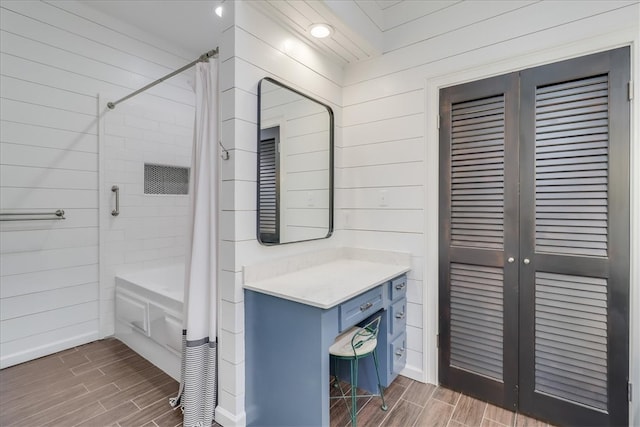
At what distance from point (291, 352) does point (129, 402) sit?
3.90 feet

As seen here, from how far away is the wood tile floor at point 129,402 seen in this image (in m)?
1.70

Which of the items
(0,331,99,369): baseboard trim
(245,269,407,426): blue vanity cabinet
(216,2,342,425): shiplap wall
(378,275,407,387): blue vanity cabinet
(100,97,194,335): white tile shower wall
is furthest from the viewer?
(100,97,194,335): white tile shower wall

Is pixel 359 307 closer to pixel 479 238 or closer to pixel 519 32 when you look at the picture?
pixel 479 238

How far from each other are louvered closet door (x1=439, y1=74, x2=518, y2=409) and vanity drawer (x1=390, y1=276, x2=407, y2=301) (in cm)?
24

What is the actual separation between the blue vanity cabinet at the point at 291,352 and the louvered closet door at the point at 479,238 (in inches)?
21.7

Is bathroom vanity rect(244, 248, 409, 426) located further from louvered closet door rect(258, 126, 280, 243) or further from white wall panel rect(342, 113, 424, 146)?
white wall panel rect(342, 113, 424, 146)

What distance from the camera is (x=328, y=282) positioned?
5.64 ft

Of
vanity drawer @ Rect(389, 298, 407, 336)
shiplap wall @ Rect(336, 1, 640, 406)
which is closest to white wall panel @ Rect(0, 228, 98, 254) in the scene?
shiplap wall @ Rect(336, 1, 640, 406)

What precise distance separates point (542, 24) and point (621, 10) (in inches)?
12.5

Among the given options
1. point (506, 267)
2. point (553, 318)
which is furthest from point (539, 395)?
point (506, 267)

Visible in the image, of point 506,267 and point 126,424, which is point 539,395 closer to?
point 506,267

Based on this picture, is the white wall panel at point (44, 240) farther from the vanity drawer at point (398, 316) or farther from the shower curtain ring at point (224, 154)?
the vanity drawer at point (398, 316)

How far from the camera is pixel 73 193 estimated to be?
8.44ft

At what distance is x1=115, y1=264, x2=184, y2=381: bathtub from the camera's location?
2053 mm
